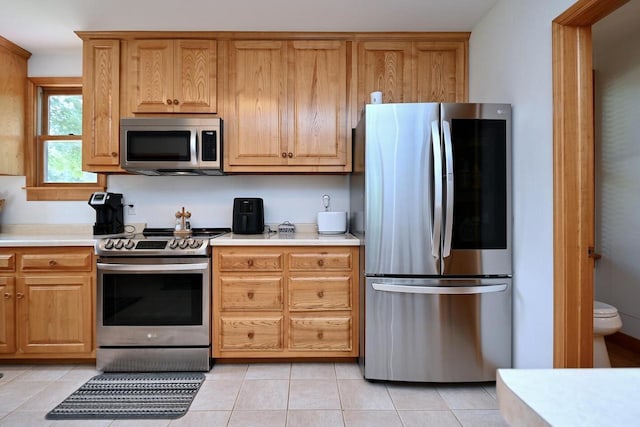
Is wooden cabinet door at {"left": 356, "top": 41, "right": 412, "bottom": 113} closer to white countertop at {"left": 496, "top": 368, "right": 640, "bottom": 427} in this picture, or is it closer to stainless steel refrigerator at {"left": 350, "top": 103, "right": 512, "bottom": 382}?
stainless steel refrigerator at {"left": 350, "top": 103, "right": 512, "bottom": 382}

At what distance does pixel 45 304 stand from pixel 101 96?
60.9 inches

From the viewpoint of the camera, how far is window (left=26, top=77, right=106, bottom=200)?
3039 mm

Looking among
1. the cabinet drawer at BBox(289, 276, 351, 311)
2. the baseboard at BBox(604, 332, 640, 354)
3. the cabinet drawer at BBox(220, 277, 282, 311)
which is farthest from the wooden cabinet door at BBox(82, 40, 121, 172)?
the baseboard at BBox(604, 332, 640, 354)

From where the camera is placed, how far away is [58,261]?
241cm

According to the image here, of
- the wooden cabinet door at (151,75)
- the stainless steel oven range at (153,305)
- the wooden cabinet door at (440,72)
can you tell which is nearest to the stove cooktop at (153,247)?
the stainless steel oven range at (153,305)

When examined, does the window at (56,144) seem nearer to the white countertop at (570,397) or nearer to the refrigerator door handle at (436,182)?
the refrigerator door handle at (436,182)

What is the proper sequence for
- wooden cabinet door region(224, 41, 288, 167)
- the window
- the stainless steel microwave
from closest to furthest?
the stainless steel microwave < wooden cabinet door region(224, 41, 288, 167) < the window

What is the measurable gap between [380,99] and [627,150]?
2.09 m

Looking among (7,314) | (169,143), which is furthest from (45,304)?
(169,143)

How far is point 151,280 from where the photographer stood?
2.39 m

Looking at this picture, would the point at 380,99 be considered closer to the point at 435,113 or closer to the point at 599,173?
the point at 435,113

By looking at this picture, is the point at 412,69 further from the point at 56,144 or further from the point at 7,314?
the point at 7,314

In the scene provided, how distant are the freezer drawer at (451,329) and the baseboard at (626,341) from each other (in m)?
1.49

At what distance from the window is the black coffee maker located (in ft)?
0.97
